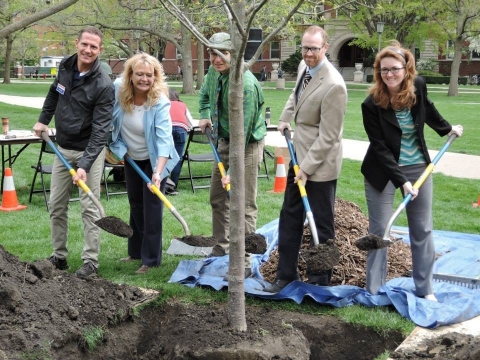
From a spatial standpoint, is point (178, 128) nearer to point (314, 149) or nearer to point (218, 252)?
point (218, 252)

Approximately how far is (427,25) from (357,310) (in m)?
31.9

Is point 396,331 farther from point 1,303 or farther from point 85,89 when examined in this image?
point 85,89

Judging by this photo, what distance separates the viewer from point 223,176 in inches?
210

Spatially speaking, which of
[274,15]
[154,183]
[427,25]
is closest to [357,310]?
[154,183]

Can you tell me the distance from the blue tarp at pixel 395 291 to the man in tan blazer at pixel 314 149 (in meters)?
0.20

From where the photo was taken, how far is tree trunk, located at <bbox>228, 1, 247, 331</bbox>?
3895 mm

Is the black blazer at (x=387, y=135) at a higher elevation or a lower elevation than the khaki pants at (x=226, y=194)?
higher

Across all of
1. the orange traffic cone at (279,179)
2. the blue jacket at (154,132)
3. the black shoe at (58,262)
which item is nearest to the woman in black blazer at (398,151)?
the blue jacket at (154,132)

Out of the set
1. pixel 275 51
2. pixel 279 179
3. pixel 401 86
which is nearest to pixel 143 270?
pixel 401 86

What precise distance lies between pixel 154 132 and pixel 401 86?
200cm

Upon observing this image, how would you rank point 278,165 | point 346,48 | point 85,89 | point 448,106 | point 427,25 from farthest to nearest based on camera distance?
1. point 346,48
2. point 427,25
3. point 448,106
4. point 278,165
5. point 85,89

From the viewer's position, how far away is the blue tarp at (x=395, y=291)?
15.2ft

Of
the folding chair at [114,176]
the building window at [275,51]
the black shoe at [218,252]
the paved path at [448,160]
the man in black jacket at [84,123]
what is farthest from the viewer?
the building window at [275,51]

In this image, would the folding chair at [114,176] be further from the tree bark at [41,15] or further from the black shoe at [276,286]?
the black shoe at [276,286]
